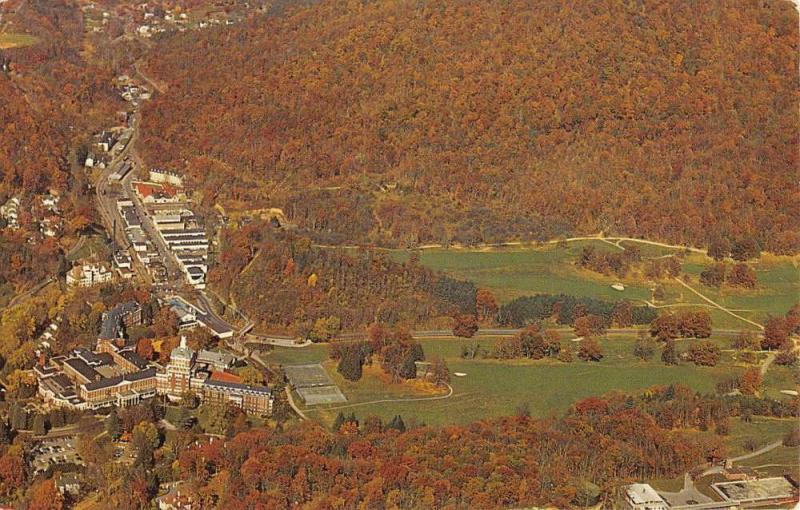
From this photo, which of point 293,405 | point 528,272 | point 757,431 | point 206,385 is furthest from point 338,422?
point 528,272

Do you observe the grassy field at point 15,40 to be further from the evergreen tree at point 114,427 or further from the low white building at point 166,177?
the evergreen tree at point 114,427

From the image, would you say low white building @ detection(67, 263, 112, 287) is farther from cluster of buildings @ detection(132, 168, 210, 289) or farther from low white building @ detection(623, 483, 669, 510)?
low white building @ detection(623, 483, 669, 510)

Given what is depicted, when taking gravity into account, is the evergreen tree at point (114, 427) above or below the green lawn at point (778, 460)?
below

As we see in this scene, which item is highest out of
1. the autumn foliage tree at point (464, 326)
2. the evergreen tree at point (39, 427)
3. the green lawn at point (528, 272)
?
the green lawn at point (528, 272)

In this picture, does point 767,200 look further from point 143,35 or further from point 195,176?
point 143,35

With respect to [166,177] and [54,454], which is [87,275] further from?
[54,454]

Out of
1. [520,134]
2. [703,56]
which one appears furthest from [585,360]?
[703,56]

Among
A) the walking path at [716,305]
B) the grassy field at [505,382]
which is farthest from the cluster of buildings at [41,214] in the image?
the walking path at [716,305]
